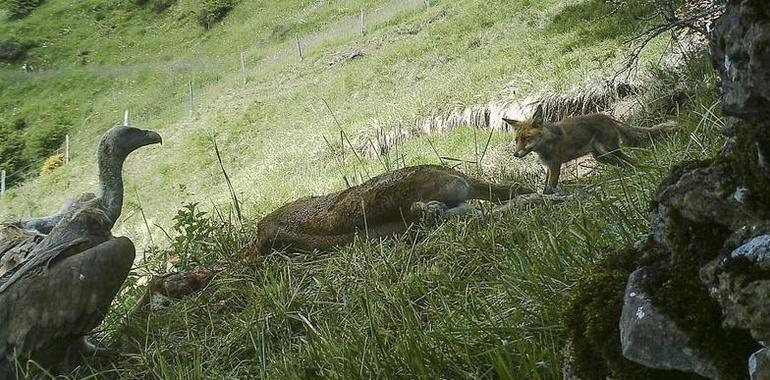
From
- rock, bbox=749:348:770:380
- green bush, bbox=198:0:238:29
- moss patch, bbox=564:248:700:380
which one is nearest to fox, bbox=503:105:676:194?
moss patch, bbox=564:248:700:380

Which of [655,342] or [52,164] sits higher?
[655,342]

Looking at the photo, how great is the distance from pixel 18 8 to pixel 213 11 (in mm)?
14934

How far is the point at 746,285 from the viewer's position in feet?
4.35

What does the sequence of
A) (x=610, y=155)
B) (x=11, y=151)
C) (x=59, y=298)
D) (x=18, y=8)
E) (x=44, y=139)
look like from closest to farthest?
(x=59, y=298) < (x=610, y=155) < (x=44, y=139) < (x=11, y=151) < (x=18, y=8)

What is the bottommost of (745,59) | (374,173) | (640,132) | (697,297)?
(374,173)

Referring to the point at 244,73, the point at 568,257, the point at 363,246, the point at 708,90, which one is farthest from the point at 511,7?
the point at 244,73

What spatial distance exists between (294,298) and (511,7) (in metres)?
14.6

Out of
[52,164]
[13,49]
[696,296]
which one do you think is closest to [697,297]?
[696,296]

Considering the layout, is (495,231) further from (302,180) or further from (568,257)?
(302,180)

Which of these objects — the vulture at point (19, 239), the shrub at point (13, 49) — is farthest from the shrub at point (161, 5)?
the vulture at point (19, 239)

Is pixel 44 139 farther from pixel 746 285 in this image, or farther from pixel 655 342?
pixel 746 285

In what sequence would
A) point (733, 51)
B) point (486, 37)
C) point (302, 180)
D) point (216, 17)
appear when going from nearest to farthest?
point (733, 51)
point (302, 180)
point (486, 37)
point (216, 17)

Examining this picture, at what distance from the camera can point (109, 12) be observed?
169ft

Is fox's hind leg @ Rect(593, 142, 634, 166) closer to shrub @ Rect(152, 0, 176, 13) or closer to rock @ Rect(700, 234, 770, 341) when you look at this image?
rock @ Rect(700, 234, 770, 341)
